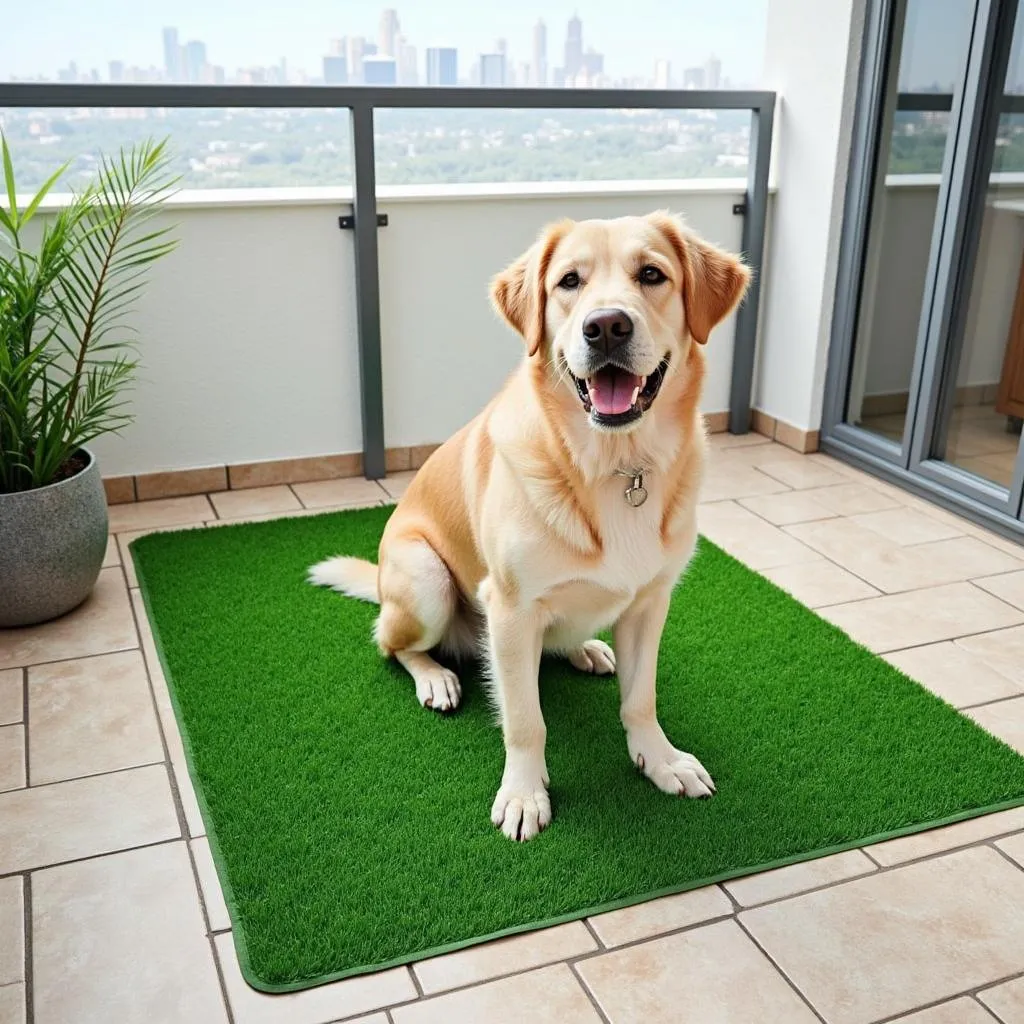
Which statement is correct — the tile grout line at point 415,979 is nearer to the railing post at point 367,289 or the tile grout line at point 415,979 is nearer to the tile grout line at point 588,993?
the tile grout line at point 588,993

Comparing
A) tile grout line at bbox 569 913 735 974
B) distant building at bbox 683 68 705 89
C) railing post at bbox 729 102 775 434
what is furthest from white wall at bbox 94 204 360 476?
tile grout line at bbox 569 913 735 974

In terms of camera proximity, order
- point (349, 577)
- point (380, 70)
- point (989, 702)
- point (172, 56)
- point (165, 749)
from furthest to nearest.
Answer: point (380, 70) → point (172, 56) → point (349, 577) → point (989, 702) → point (165, 749)

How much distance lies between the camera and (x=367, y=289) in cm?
347

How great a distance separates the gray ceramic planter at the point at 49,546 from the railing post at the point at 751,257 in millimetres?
2457

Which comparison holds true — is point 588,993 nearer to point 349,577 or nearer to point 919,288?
point 349,577

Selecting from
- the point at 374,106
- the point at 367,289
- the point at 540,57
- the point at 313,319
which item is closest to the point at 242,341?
the point at 313,319

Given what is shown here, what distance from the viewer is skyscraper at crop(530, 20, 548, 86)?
11.7ft

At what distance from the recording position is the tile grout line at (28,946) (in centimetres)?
149

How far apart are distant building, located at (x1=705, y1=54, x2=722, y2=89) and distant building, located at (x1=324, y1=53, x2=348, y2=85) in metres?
1.35

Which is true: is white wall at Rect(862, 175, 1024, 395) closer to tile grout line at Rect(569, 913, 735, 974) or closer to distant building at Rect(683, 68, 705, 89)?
distant building at Rect(683, 68, 705, 89)

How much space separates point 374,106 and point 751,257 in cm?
160

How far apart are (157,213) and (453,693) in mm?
1962

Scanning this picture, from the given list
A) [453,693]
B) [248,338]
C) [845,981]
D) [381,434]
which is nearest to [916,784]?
[845,981]

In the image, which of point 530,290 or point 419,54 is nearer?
point 530,290
